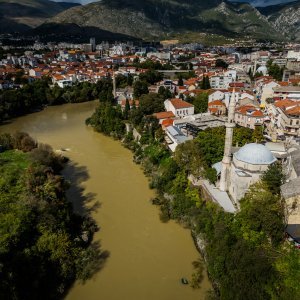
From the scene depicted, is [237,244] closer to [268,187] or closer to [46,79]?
[268,187]

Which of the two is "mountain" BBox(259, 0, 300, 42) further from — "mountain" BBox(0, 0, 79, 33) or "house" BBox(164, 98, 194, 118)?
"mountain" BBox(0, 0, 79, 33)

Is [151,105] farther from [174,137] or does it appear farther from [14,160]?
[14,160]

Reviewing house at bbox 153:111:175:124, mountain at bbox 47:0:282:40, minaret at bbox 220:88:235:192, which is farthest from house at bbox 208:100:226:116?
mountain at bbox 47:0:282:40

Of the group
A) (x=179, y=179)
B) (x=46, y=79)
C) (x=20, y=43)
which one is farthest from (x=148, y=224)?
(x=20, y=43)

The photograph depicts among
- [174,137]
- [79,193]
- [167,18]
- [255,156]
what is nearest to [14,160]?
[79,193]

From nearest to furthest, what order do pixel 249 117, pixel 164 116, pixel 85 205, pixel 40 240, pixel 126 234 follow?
pixel 40 240
pixel 126 234
pixel 85 205
pixel 249 117
pixel 164 116
